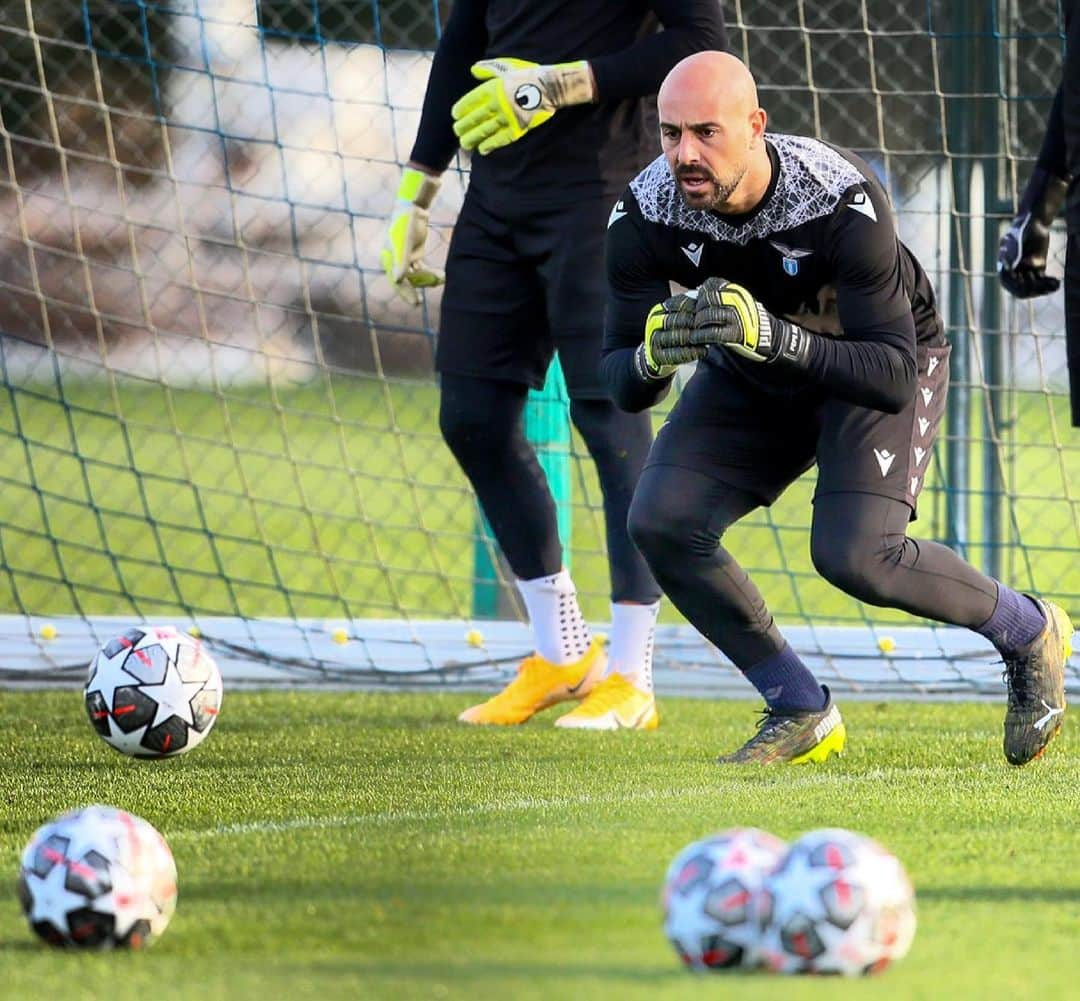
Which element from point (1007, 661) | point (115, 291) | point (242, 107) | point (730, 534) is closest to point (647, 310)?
point (1007, 661)

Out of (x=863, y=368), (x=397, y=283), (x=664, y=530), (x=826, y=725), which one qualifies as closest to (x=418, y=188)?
(x=397, y=283)

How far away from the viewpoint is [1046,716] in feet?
13.3

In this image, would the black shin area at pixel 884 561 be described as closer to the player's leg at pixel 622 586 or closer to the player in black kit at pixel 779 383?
the player in black kit at pixel 779 383

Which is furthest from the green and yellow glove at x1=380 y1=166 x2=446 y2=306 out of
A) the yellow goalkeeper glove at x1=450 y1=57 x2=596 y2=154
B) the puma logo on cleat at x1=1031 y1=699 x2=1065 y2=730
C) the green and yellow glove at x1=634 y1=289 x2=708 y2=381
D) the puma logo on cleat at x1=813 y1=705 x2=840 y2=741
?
the puma logo on cleat at x1=1031 y1=699 x2=1065 y2=730

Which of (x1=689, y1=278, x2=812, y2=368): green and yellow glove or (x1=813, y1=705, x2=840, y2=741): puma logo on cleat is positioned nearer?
(x1=689, y1=278, x2=812, y2=368): green and yellow glove

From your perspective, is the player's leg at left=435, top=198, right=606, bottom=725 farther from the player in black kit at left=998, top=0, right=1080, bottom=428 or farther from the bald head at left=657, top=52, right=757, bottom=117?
the player in black kit at left=998, top=0, right=1080, bottom=428

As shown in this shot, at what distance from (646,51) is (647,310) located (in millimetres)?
815

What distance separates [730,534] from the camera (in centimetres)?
967

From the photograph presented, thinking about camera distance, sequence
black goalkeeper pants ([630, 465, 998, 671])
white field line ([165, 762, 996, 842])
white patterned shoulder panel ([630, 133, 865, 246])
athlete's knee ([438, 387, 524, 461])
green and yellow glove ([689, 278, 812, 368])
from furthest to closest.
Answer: athlete's knee ([438, 387, 524, 461]), black goalkeeper pants ([630, 465, 998, 671]), white patterned shoulder panel ([630, 133, 865, 246]), green and yellow glove ([689, 278, 812, 368]), white field line ([165, 762, 996, 842])

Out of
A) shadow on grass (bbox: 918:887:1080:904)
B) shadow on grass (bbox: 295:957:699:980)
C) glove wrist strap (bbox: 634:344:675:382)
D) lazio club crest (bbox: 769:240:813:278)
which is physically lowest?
shadow on grass (bbox: 918:887:1080:904)

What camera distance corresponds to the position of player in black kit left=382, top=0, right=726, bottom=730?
14.8 ft

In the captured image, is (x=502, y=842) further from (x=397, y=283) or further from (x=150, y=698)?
(x=397, y=283)

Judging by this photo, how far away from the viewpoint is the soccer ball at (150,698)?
13.6ft

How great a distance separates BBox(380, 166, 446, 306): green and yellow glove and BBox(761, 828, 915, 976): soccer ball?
288 cm
